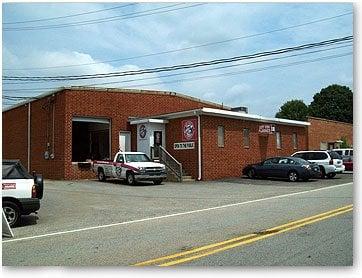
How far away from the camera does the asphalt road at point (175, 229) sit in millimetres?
7945

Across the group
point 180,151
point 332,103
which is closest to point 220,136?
point 180,151

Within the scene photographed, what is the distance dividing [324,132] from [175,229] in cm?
3389

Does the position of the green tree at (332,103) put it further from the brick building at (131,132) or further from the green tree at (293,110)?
the brick building at (131,132)

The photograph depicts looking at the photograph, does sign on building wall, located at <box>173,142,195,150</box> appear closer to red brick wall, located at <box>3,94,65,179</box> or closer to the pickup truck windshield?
the pickup truck windshield

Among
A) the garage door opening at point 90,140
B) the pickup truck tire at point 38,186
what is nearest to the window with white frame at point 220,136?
the garage door opening at point 90,140

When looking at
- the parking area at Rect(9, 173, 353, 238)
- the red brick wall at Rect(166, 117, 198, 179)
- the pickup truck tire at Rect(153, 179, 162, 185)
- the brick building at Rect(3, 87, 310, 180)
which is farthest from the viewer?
the brick building at Rect(3, 87, 310, 180)

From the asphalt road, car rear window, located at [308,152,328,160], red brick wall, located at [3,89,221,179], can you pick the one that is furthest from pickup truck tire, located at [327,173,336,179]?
red brick wall, located at [3,89,221,179]

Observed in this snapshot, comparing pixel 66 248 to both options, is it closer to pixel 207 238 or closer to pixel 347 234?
pixel 207 238

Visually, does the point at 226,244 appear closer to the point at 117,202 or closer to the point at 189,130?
the point at 117,202

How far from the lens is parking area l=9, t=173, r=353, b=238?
12500 millimetres

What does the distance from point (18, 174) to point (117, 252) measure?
509 centimetres

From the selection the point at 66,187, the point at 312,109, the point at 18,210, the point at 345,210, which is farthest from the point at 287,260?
the point at 312,109

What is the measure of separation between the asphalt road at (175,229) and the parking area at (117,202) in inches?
1.2

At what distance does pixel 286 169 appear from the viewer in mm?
26922
